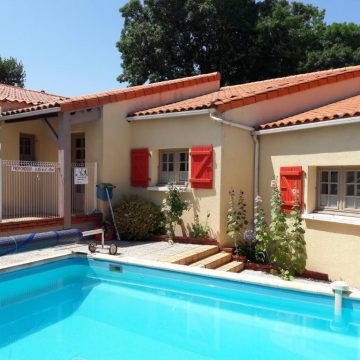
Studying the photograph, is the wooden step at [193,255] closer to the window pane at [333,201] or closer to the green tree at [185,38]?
the window pane at [333,201]

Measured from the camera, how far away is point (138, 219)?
10.6 metres

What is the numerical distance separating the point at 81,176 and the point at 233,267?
504 centimetres

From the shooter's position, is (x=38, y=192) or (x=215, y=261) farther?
(x=38, y=192)

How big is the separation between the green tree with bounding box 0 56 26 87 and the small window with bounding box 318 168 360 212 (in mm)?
34067

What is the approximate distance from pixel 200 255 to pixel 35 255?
3.97 metres

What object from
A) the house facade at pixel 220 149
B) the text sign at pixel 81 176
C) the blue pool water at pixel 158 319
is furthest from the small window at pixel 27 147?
the blue pool water at pixel 158 319

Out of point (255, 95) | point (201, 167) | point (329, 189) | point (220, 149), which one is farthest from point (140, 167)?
point (329, 189)

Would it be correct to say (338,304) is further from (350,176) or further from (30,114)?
(30,114)

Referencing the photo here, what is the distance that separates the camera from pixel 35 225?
9734 mm

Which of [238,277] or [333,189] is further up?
[333,189]

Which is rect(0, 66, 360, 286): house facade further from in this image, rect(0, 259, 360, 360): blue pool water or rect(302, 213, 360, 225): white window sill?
rect(0, 259, 360, 360): blue pool water

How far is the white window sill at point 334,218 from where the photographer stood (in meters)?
8.33

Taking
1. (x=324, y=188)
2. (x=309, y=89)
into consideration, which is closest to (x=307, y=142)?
(x=324, y=188)

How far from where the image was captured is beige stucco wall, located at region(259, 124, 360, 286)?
8.52m
